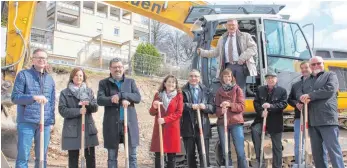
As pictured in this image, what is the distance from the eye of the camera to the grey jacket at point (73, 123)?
19.2 ft

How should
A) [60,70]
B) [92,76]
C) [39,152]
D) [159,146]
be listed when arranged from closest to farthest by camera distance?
1. [39,152]
2. [159,146]
3. [60,70]
4. [92,76]

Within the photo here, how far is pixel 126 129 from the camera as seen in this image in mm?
5703

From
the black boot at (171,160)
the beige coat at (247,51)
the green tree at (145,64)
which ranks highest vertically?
the green tree at (145,64)

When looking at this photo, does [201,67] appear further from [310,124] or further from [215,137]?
[310,124]

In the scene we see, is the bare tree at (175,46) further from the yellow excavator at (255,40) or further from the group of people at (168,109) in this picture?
the group of people at (168,109)

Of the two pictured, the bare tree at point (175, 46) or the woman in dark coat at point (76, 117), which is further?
the bare tree at point (175, 46)

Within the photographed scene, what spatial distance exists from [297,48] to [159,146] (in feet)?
12.4

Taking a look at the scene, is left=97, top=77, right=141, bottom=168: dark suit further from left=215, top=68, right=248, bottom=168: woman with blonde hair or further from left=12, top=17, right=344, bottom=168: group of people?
left=215, top=68, right=248, bottom=168: woman with blonde hair

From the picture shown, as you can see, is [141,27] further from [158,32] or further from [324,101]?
[324,101]

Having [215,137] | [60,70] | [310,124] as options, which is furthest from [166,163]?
[60,70]

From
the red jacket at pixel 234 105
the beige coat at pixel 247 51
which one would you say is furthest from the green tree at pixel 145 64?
the red jacket at pixel 234 105

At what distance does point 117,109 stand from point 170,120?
82 centimetres

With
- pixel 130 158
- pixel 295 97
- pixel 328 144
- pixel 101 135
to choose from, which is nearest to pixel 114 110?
pixel 130 158

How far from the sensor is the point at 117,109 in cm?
589
